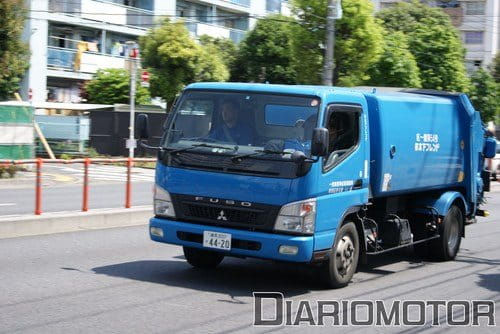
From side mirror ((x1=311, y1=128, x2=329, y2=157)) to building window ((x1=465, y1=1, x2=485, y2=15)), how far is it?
6743 cm

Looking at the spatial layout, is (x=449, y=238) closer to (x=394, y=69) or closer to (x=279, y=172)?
(x=279, y=172)

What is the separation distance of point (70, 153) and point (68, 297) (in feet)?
80.4

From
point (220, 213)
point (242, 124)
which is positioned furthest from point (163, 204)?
point (242, 124)

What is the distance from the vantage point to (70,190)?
20.2 meters

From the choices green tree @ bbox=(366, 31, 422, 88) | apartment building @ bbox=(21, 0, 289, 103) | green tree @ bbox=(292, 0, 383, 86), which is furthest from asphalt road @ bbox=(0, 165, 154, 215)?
green tree @ bbox=(366, 31, 422, 88)

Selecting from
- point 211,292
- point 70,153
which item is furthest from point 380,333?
point 70,153

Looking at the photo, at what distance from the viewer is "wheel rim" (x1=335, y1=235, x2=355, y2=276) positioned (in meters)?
9.05

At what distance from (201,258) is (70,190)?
11.0 m

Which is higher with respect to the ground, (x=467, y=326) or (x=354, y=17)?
(x=354, y=17)

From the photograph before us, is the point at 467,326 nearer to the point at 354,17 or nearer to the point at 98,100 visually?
the point at 354,17

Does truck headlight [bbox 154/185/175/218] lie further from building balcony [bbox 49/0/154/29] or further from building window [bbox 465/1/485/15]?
building window [bbox 465/1/485/15]

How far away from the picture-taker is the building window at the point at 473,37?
7112 cm

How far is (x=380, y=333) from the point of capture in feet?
23.6

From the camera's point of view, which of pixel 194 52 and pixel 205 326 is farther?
pixel 194 52
